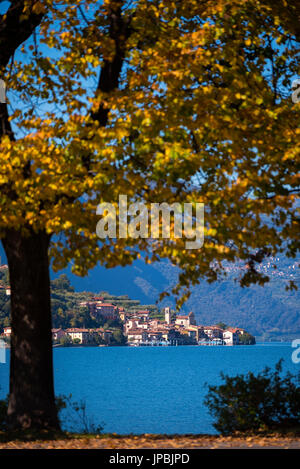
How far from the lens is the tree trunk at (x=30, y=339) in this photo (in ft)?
40.7

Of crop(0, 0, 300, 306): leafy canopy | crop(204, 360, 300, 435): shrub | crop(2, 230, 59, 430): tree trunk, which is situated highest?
crop(0, 0, 300, 306): leafy canopy

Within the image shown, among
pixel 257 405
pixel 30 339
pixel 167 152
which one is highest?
pixel 167 152

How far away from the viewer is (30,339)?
40.8 ft

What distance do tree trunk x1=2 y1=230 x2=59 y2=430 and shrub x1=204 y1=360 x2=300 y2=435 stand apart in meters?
3.80

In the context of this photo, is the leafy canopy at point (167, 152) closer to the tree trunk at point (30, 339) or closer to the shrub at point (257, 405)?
the tree trunk at point (30, 339)

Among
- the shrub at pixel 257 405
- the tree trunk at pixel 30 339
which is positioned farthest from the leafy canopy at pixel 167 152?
the shrub at pixel 257 405

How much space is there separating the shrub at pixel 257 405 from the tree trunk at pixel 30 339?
12.5 feet

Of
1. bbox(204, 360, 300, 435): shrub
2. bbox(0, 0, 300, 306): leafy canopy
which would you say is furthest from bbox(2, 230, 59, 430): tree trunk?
bbox(204, 360, 300, 435): shrub

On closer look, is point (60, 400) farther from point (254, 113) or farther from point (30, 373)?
point (254, 113)

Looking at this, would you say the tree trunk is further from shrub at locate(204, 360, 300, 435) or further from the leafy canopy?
shrub at locate(204, 360, 300, 435)

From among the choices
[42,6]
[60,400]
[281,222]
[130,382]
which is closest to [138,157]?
[281,222]

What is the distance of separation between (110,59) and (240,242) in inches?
171

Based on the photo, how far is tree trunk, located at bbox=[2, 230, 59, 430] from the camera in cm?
1240

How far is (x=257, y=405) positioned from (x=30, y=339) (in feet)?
17.2
